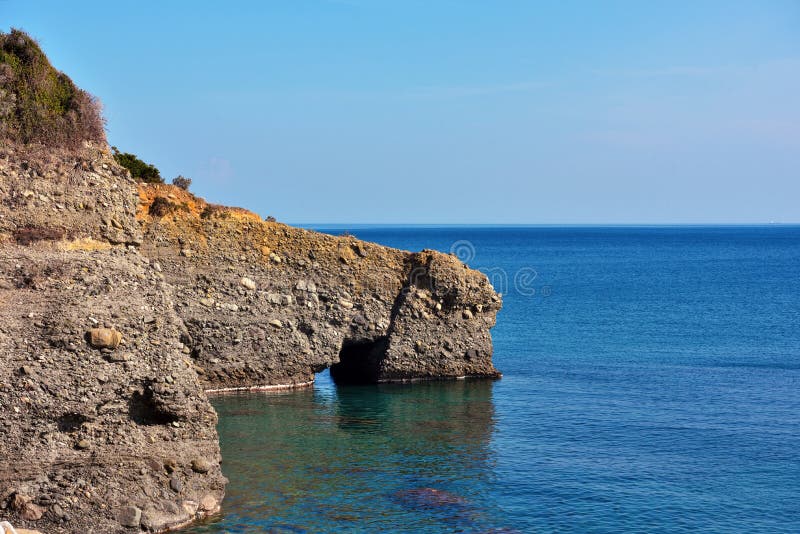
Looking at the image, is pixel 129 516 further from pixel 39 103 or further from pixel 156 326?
pixel 39 103

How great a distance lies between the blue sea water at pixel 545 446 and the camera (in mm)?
21766

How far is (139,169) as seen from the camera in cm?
3844

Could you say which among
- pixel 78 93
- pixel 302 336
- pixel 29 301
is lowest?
pixel 302 336

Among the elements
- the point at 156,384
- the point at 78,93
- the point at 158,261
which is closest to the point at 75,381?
the point at 156,384

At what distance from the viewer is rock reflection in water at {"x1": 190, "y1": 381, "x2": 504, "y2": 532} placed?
839 inches

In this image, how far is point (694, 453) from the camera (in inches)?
1080

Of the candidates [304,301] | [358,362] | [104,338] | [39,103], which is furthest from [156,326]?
[358,362]

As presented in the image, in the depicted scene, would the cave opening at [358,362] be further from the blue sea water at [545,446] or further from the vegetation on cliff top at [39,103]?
the vegetation on cliff top at [39,103]

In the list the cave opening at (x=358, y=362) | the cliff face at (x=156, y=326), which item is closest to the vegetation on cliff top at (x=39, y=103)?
the cliff face at (x=156, y=326)

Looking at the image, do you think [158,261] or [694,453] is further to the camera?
[158,261]

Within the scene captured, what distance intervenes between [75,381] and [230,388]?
53.2 feet

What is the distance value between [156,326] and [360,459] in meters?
8.44

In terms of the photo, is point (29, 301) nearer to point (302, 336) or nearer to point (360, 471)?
point (360, 471)

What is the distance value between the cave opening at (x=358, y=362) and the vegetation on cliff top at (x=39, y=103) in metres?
15.0
